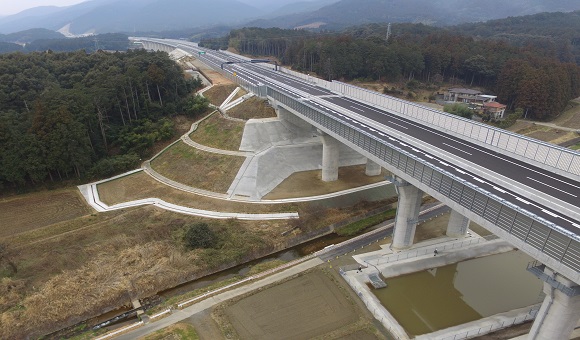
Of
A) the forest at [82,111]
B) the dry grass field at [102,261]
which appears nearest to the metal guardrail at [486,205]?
the dry grass field at [102,261]

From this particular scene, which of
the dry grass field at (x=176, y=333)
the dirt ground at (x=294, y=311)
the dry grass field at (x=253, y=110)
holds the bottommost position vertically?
the dry grass field at (x=176, y=333)

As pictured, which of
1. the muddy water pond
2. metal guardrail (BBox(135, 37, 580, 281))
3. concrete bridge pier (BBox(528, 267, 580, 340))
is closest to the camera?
metal guardrail (BBox(135, 37, 580, 281))

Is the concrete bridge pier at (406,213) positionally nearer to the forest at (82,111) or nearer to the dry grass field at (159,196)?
the dry grass field at (159,196)

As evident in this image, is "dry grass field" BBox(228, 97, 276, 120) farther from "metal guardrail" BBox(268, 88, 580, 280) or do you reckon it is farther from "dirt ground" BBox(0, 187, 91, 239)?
"dirt ground" BBox(0, 187, 91, 239)

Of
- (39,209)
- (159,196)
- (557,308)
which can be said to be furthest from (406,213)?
(39,209)

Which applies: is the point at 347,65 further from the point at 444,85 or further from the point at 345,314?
the point at 345,314

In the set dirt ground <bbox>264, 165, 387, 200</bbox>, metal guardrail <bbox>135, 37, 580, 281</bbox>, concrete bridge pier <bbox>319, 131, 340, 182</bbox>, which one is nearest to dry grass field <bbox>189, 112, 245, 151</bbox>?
dirt ground <bbox>264, 165, 387, 200</bbox>

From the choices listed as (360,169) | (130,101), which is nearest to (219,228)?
(360,169)
